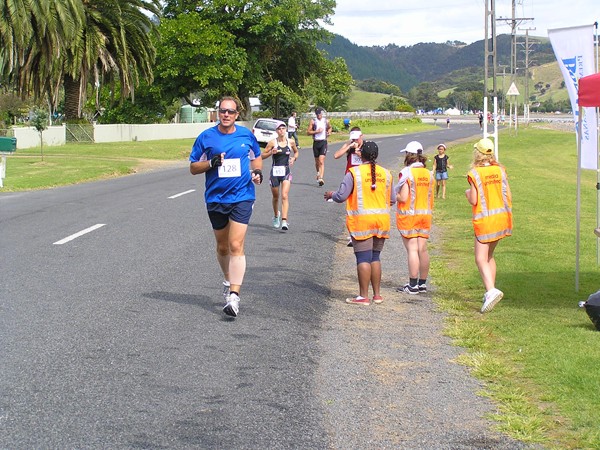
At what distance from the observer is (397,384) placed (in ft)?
20.9

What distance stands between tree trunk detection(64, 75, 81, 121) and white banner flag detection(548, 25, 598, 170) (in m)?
36.9

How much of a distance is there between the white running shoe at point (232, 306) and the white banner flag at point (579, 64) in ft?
14.8

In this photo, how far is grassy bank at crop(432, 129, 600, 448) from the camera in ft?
18.6

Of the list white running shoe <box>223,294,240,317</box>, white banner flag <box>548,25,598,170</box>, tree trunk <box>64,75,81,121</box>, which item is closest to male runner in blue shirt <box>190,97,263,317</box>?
white running shoe <box>223,294,240,317</box>

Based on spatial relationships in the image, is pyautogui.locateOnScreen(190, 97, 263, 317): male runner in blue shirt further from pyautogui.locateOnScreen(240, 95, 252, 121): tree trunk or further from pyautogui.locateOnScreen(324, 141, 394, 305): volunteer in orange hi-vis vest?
pyautogui.locateOnScreen(240, 95, 252, 121): tree trunk

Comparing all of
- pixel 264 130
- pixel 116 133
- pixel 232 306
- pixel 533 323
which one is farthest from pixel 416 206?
pixel 116 133

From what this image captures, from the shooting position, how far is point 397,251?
13305 millimetres

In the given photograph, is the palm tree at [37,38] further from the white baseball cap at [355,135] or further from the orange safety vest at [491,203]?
the orange safety vest at [491,203]

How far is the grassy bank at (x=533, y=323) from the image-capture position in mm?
5656

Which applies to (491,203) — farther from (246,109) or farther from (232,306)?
(246,109)

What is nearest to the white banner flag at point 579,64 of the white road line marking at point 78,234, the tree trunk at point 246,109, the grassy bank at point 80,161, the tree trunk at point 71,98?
the white road line marking at point 78,234

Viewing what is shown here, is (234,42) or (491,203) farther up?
(234,42)

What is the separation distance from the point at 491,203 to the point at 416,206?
4.08 ft

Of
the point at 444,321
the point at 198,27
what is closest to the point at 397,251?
the point at 444,321
